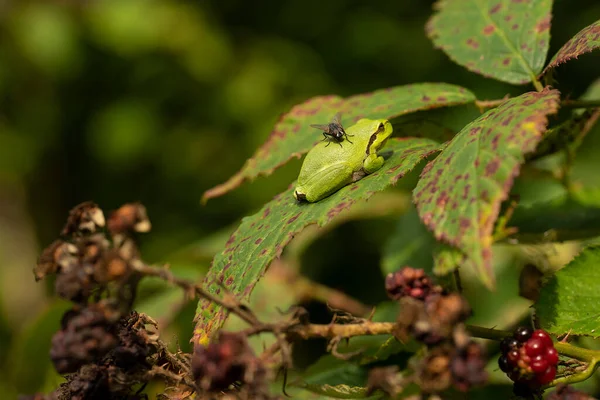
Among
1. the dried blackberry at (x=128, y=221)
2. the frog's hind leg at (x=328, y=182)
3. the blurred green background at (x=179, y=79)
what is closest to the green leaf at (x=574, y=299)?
the frog's hind leg at (x=328, y=182)

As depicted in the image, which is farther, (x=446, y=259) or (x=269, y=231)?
(x=269, y=231)

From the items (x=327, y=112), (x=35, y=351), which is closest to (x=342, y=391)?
(x=327, y=112)

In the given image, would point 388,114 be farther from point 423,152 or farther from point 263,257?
point 263,257

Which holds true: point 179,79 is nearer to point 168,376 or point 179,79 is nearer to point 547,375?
point 168,376

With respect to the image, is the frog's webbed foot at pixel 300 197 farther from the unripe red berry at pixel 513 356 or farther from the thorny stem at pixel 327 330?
the unripe red berry at pixel 513 356

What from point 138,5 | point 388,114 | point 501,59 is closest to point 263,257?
point 388,114
